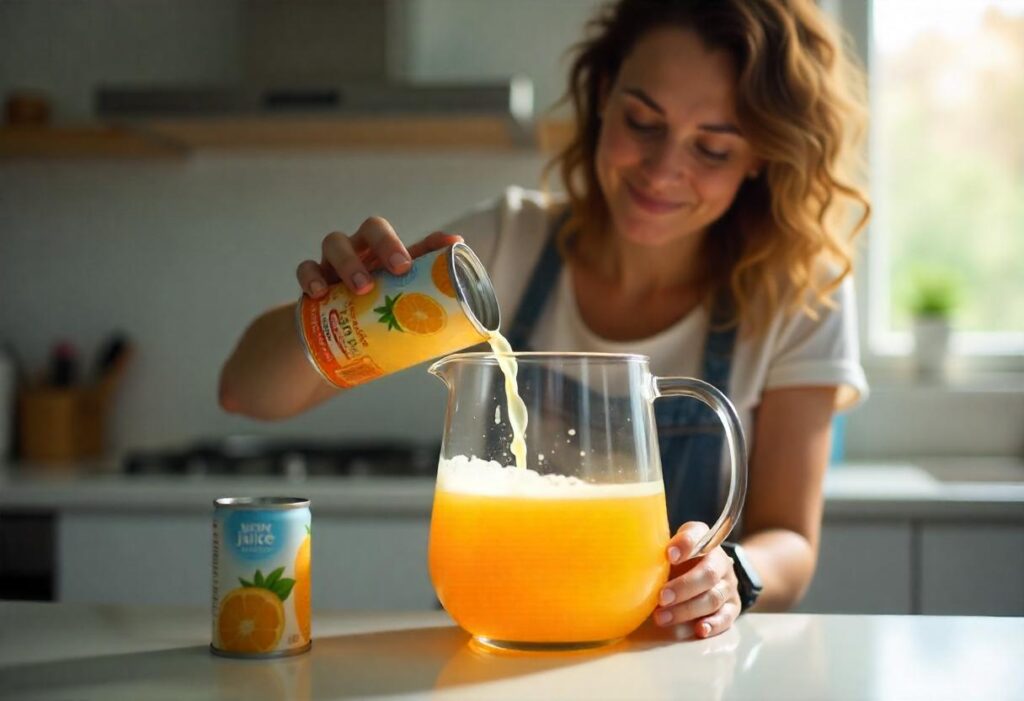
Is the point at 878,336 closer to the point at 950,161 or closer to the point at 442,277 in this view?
the point at 950,161

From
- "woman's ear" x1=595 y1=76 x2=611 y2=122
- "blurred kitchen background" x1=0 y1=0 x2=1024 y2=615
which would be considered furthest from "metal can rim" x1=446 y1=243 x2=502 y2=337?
"blurred kitchen background" x1=0 y1=0 x2=1024 y2=615

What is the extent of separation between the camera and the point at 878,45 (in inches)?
112

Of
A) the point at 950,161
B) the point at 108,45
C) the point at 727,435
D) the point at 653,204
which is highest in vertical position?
the point at 108,45

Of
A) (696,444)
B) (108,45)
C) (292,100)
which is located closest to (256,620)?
(696,444)

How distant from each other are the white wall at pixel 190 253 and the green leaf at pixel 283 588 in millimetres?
1911

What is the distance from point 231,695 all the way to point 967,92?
263cm

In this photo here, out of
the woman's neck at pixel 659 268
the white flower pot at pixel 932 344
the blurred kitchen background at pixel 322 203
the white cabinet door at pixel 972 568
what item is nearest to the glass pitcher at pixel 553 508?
the woman's neck at pixel 659 268

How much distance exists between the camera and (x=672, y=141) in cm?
138

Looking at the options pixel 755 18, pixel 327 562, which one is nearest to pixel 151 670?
pixel 755 18

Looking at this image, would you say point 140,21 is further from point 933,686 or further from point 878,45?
point 933,686

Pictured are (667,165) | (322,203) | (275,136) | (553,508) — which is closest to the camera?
(553,508)

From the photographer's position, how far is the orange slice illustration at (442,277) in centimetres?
86

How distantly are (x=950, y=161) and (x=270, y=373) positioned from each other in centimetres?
213

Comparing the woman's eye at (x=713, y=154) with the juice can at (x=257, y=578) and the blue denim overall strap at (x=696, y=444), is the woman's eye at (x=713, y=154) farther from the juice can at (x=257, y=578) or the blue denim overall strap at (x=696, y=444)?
the juice can at (x=257, y=578)
